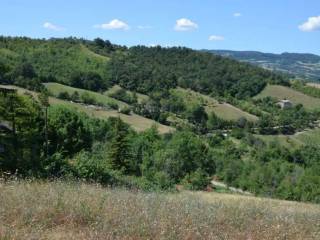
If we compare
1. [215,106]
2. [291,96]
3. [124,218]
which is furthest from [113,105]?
[124,218]

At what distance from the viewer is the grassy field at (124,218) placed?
221 inches

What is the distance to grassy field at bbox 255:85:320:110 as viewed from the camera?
19075 centimetres

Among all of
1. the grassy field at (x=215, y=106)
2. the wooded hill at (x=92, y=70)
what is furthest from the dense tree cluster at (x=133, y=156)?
the wooded hill at (x=92, y=70)

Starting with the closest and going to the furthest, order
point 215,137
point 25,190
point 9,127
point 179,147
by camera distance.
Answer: point 25,190, point 9,127, point 179,147, point 215,137

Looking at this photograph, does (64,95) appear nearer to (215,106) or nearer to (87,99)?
(87,99)

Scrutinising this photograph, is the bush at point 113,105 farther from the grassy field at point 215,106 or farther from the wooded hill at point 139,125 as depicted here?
the grassy field at point 215,106

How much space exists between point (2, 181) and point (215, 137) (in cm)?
11604

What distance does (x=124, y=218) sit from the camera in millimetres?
6062

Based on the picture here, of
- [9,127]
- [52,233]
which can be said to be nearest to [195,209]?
[52,233]

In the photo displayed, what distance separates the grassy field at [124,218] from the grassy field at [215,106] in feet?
478

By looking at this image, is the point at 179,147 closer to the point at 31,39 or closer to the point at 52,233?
the point at 52,233

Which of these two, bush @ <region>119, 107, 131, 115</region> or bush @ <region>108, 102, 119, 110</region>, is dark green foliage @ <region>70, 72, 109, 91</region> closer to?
bush @ <region>108, 102, 119, 110</region>

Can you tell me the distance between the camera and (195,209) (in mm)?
6891

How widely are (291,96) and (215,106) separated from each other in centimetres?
4474
